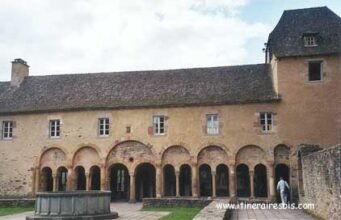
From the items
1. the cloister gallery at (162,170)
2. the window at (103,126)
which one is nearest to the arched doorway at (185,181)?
the cloister gallery at (162,170)

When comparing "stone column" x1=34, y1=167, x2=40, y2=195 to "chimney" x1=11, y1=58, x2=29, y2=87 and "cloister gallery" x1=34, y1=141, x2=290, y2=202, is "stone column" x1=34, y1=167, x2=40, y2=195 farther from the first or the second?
"chimney" x1=11, y1=58, x2=29, y2=87

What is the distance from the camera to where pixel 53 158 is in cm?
2953

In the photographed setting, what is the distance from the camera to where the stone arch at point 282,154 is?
26.3 m

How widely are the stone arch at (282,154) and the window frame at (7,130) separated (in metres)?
18.0

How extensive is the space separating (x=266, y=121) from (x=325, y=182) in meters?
12.8

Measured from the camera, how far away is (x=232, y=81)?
29.1m

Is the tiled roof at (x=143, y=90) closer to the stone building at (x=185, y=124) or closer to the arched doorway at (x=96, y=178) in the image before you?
the stone building at (x=185, y=124)

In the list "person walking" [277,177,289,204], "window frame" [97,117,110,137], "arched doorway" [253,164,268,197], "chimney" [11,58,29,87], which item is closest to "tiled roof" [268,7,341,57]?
"arched doorway" [253,164,268,197]

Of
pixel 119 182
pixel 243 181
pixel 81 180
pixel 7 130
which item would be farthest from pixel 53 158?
pixel 243 181

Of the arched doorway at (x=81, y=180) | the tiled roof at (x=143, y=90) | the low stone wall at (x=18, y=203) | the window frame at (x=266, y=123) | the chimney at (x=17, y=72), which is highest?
the chimney at (x=17, y=72)

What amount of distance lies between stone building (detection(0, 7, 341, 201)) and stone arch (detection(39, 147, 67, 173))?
7 cm

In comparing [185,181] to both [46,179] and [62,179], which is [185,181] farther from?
[46,179]

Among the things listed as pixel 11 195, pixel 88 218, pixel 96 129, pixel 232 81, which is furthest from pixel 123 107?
pixel 88 218

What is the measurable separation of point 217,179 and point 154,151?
209 inches
